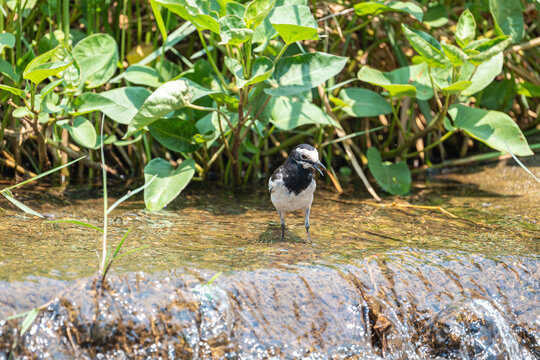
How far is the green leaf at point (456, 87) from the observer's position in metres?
4.27

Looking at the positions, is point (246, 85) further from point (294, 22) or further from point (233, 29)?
point (294, 22)

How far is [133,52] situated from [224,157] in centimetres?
130

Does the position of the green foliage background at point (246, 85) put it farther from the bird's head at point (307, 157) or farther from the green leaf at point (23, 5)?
the bird's head at point (307, 157)

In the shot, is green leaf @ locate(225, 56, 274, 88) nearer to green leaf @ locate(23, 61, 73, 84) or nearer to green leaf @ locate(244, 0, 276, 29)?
green leaf @ locate(244, 0, 276, 29)

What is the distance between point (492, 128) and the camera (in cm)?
463

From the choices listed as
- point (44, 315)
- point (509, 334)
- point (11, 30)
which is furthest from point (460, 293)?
point (11, 30)

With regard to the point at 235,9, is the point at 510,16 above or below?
above

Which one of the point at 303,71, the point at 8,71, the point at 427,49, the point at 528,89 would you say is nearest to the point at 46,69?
the point at 8,71

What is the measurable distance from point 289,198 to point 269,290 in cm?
112

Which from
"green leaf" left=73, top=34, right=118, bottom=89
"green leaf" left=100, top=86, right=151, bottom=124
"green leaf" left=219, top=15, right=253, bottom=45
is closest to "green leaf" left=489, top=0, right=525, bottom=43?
"green leaf" left=219, top=15, right=253, bottom=45

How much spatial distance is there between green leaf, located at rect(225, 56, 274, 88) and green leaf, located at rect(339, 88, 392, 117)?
1.23 m

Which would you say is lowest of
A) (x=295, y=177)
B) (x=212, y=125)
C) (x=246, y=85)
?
(x=295, y=177)

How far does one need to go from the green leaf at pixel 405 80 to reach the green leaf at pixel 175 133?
134 cm

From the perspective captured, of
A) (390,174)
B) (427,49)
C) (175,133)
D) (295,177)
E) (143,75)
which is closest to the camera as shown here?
(295,177)
